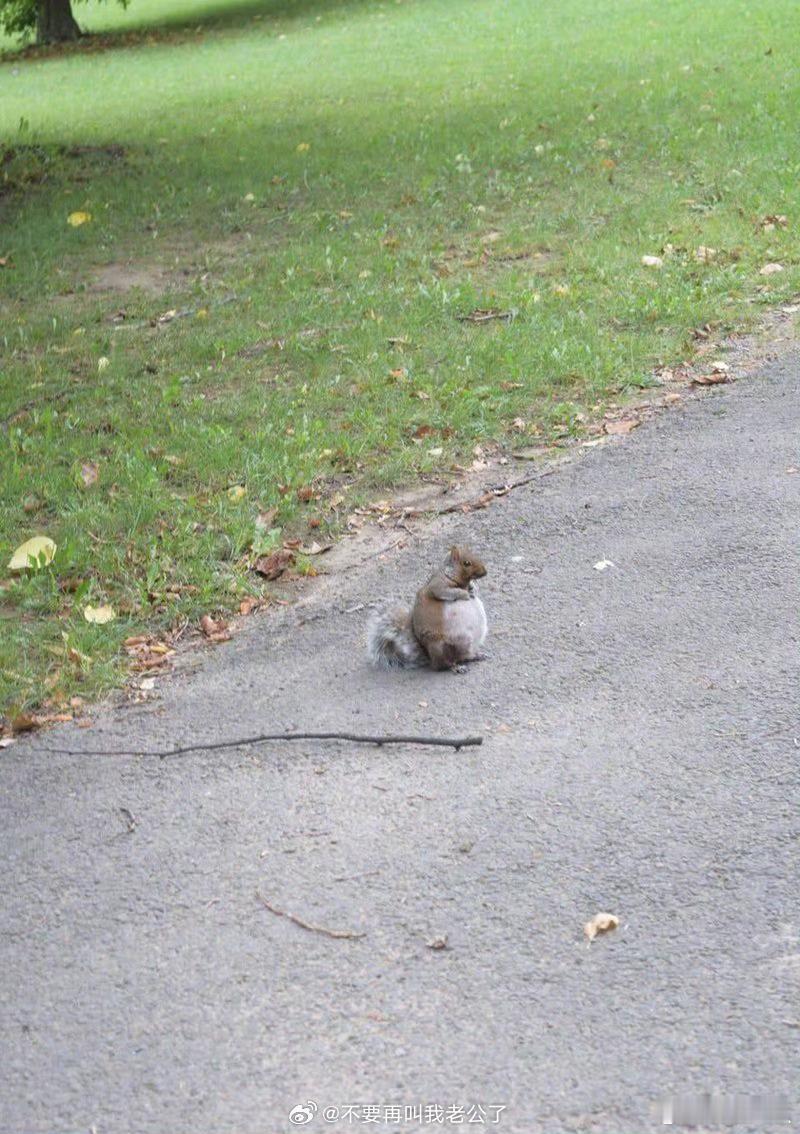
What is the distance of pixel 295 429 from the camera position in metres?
6.63

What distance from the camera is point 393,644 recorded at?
4.47 m

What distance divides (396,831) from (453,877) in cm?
27

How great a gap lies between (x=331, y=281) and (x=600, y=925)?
6646 mm

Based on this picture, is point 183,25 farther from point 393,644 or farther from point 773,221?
point 393,644

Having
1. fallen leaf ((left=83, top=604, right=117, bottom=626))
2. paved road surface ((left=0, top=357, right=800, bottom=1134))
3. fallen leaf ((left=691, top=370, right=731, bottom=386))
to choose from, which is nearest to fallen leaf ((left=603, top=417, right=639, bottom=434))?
fallen leaf ((left=691, top=370, right=731, bottom=386))

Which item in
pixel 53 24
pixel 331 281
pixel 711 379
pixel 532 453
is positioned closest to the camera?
pixel 532 453

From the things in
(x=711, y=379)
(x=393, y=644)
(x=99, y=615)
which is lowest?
(x=711, y=379)

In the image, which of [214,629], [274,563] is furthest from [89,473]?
[214,629]

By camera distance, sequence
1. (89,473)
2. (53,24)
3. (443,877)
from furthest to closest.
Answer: (53,24) < (89,473) < (443,877)

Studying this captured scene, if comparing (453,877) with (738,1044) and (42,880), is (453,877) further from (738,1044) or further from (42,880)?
(42,880)

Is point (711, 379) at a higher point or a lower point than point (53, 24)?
lower

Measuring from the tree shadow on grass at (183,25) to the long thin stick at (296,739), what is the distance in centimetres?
2424

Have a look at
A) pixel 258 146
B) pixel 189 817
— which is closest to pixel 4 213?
pixel 258 146

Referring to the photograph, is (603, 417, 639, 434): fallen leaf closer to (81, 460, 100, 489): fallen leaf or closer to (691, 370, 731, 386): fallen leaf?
(691, 370, 731, 386): fallen leaf
